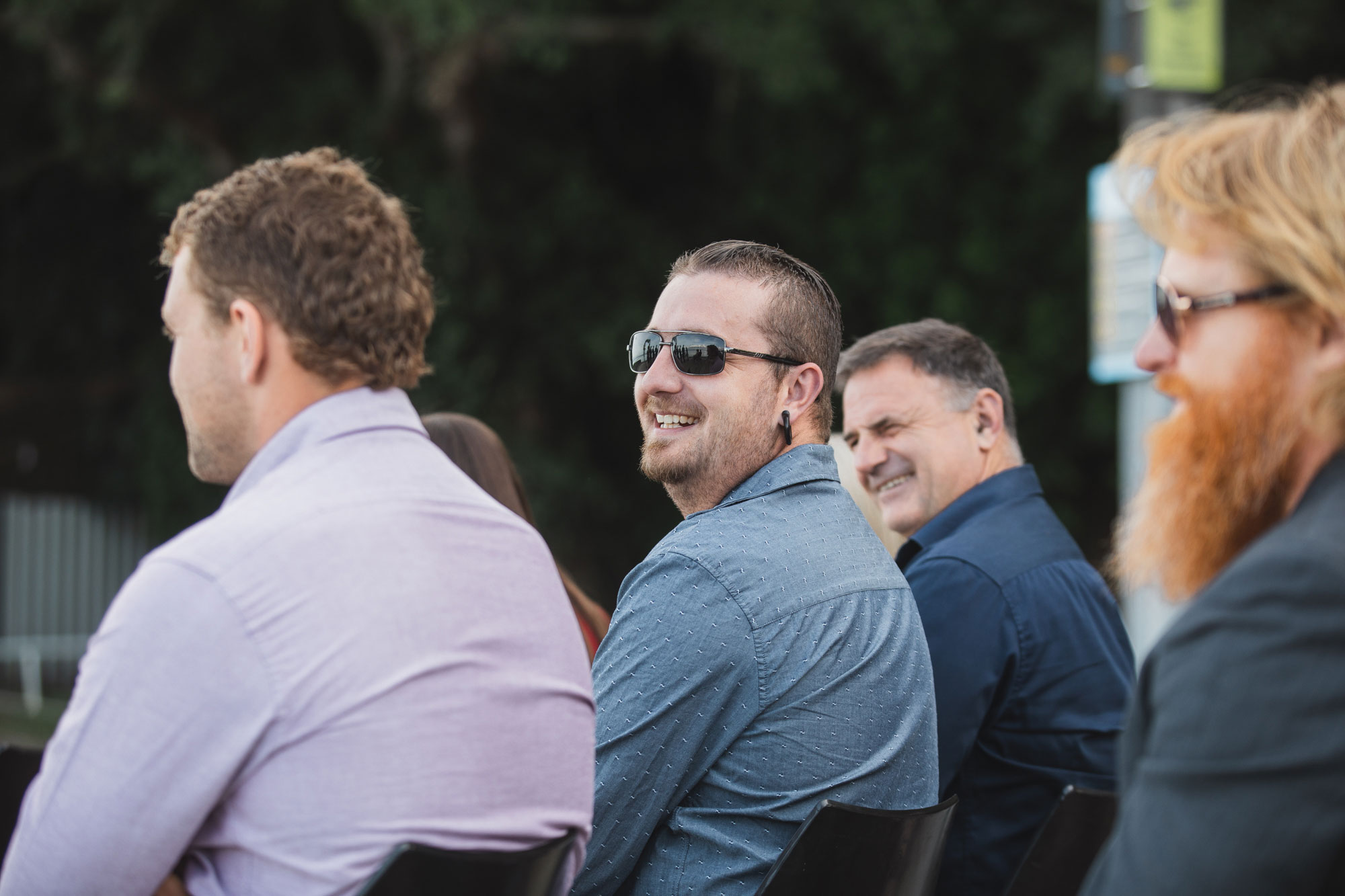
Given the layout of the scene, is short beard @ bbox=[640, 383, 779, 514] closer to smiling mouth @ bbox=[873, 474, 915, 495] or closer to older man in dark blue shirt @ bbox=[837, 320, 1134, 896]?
older man in dark blue shirt @ bbox=[837, 320, 1134, 896]

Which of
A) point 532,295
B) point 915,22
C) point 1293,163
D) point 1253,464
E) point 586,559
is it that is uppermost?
point 915,22

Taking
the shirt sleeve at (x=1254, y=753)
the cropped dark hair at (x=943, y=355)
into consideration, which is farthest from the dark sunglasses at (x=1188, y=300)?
the cropped dark hair at (x=943, y=355)

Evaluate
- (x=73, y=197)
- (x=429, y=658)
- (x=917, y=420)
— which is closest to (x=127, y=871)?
(x=429, y=658)

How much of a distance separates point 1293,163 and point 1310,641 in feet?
1.57

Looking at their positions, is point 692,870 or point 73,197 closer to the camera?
point 692,870

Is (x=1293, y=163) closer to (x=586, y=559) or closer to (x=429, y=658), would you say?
(x=429, y=658)

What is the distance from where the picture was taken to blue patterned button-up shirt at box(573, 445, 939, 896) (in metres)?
2.08

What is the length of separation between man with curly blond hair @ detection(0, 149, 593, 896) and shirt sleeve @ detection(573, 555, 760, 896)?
0.66ft

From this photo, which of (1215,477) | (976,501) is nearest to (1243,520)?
(1215,477)

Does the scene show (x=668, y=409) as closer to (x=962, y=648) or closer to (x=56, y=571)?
(x=962, y=648)

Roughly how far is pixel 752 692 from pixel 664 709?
15 centimetres

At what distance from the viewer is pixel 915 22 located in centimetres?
1123

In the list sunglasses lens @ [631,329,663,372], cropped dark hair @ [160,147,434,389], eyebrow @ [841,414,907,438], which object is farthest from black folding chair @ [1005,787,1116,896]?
eyebrow @ [841,414,907,438]

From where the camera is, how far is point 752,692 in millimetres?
2111
